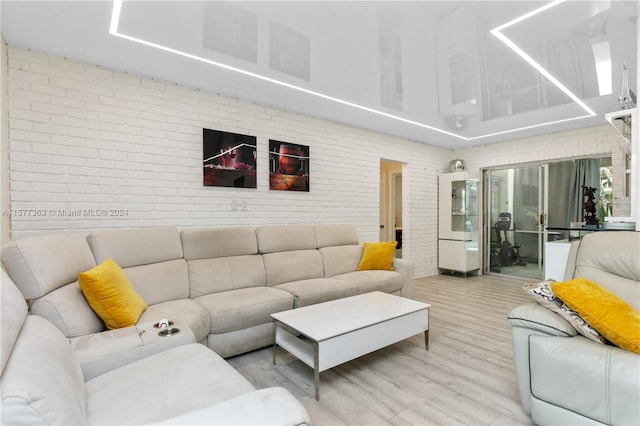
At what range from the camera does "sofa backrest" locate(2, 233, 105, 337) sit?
173 cm

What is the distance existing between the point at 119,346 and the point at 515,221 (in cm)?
638

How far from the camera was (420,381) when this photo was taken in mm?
2227

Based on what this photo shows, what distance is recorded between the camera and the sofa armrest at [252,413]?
2.93 ft

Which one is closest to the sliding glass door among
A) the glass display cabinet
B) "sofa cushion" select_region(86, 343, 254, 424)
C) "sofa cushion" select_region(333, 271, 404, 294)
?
the glass display cabinet

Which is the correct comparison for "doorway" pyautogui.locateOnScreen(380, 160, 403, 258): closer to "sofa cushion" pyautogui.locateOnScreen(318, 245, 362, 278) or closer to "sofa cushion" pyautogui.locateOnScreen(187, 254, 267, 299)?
"sofa cushion" pyautogui.locateOnScreen(318, 245, 362, 278)

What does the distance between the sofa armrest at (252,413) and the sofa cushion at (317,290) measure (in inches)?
75.8

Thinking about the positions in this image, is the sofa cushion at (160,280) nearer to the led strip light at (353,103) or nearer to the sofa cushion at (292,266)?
the sofa cushion at (292,266)

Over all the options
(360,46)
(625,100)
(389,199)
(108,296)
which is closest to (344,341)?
(108,296)

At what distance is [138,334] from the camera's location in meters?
1.79

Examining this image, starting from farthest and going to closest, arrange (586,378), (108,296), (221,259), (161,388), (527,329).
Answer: (221,259)
(108,296)
(527,329)
(586,378)
(161,388)

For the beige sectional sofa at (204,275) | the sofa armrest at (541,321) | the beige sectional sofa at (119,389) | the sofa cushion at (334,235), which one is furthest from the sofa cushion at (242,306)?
the sofa armrest at (541,321)

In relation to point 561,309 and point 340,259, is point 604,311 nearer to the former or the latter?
point 561,309

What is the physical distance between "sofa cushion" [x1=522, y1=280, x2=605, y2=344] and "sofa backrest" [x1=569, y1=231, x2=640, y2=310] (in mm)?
399

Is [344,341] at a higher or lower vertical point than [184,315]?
lower
